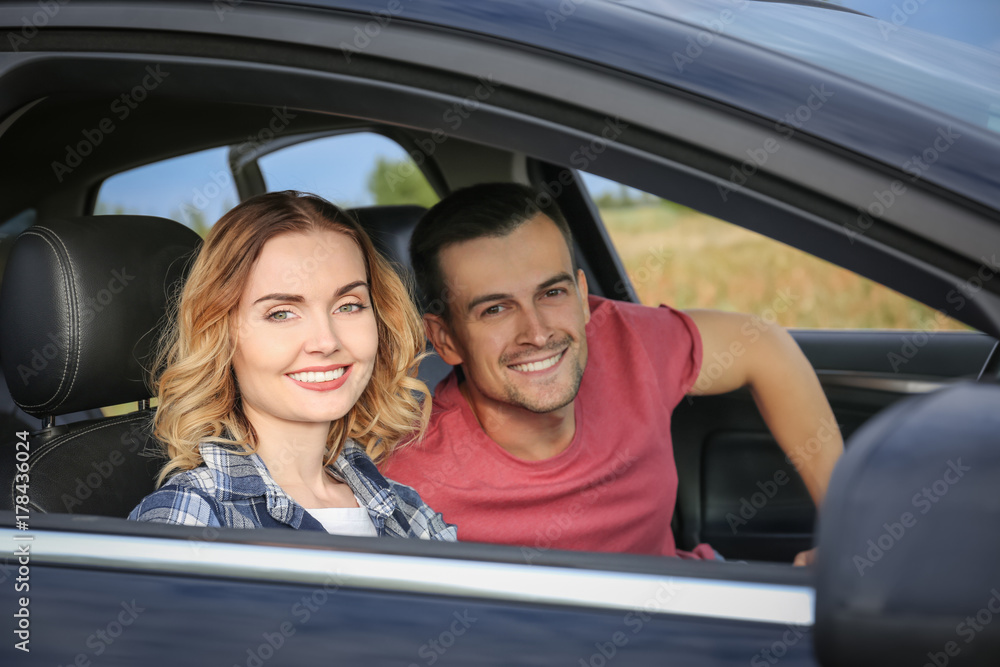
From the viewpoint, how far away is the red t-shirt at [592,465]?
2.00m

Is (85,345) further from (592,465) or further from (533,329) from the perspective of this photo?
(592,465)

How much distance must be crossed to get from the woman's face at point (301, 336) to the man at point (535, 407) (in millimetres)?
453

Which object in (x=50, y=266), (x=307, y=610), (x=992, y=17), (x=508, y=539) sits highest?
(x=992, y=17)

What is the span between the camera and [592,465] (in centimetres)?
212

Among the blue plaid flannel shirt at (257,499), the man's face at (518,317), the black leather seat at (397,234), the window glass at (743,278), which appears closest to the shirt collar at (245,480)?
the blue plaid flannel shirt at (257,499)

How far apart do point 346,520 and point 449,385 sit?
23.9 inches

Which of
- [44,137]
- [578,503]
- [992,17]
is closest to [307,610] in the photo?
[578,503]

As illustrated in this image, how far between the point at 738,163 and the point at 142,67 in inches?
29.8

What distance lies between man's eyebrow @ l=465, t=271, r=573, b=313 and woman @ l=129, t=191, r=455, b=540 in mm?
349

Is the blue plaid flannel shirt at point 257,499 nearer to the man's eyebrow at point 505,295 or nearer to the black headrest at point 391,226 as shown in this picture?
the man's eyebrow at point 505,295

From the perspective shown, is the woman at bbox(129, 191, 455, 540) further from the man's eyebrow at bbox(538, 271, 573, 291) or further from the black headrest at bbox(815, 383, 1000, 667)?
the black headrest at bbox(815, 383, 1000, 667)

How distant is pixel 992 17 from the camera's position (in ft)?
6.88

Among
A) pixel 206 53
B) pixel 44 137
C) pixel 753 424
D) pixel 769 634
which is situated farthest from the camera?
pixel 753 424

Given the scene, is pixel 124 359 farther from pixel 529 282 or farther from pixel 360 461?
pixel 529 282
